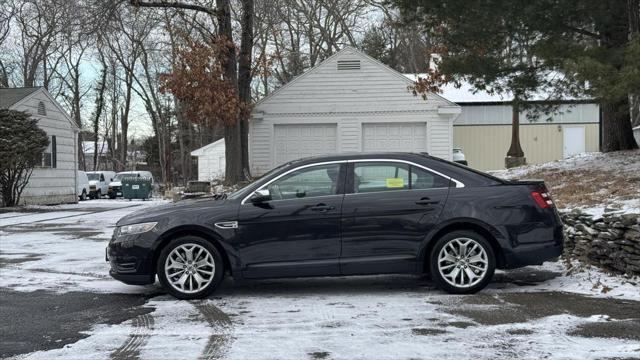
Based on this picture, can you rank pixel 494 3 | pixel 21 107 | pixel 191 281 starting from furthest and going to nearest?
1. pixel 21 107
2. pixel 494 3
3. pixel 191 281

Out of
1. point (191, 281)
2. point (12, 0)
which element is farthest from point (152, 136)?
point (191, 281)

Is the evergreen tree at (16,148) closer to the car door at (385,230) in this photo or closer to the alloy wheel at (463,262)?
the car door at (385,230)

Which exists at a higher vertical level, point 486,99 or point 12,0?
point 12,0

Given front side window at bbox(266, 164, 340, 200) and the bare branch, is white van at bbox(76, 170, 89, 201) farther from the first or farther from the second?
front side window at bbox(266, 164, 340, 200)

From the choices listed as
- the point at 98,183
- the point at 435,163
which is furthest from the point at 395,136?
the point at 98,183

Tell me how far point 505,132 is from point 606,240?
Answer: 1063 inches

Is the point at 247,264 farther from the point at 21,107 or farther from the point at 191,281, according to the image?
the point at 21,107

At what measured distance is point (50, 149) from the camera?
2425cm

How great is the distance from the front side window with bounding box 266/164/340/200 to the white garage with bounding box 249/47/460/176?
15.5 metres

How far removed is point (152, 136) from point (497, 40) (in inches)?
2232

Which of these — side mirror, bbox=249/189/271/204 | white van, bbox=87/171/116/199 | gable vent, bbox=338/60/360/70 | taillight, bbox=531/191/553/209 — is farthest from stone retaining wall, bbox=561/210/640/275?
white van, bbox=87/171/116/199

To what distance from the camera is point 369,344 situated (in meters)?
5.05

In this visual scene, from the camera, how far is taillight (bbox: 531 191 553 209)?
265 inches

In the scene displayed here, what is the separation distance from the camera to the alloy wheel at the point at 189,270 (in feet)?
21.8
